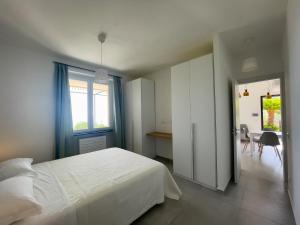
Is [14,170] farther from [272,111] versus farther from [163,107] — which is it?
[272,111]

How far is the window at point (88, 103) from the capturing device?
3211 mm

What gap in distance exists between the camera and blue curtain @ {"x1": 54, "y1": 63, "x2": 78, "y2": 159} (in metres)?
2.75

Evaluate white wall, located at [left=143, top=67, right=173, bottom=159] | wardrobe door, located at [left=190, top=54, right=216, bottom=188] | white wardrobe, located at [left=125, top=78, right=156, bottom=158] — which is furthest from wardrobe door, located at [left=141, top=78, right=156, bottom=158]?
wardrobe door, located at [left=190, top=54, right=216, bottom=188]

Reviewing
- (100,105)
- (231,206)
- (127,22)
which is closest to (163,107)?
(100,105)

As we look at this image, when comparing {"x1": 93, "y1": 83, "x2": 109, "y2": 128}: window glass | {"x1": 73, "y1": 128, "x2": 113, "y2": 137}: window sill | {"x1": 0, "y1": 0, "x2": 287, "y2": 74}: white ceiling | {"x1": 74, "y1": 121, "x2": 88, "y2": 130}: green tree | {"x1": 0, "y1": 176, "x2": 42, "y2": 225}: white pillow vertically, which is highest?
{"x1": 0, "y1": 0, "x2": 287, "y2": 74}: white ceiling

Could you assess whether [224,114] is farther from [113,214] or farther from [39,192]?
[39,192]

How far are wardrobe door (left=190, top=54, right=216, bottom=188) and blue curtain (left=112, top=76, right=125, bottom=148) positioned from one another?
2085 millimetres

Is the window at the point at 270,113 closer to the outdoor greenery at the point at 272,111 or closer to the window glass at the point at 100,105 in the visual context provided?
the outdoor greenery at the point at 272,111

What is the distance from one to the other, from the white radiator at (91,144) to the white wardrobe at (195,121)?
1.93 metres

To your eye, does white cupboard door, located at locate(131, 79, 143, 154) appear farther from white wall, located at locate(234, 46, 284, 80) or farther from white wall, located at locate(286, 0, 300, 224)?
white wall, located at locate(286, 0, 300, 224)

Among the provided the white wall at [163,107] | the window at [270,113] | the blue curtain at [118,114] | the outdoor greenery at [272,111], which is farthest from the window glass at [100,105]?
the outdoor greenery at [272,111]

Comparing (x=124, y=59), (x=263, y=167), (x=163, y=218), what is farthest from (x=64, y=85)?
(x=263, y=167)

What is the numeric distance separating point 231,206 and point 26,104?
376 centimetres

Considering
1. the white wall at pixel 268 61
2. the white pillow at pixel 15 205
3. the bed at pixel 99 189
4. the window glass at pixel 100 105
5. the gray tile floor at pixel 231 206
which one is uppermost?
the white wall at pixel 268 61
